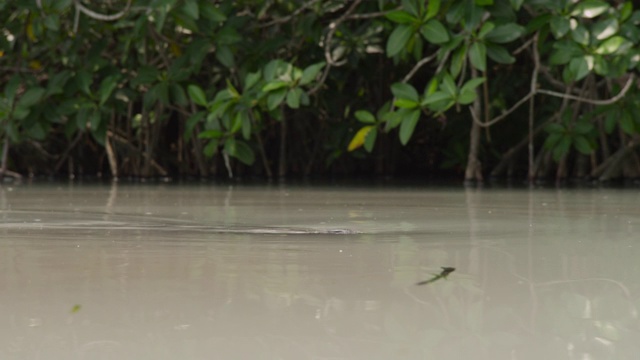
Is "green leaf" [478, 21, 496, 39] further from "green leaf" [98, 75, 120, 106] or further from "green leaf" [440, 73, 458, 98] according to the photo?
"green leaf" [98, 75, 120, 106]

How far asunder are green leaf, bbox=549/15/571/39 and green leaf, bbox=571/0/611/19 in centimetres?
3

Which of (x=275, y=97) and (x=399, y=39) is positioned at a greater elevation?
(x=399, y=39)

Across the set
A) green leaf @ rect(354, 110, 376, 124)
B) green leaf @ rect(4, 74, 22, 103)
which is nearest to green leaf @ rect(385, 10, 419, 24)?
green leaf @ rect(354, 110, 376, 124)

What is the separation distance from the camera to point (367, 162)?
655 cm

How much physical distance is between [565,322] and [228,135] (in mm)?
3577

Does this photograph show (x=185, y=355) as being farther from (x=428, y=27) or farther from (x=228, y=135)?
(x=228, y=135)

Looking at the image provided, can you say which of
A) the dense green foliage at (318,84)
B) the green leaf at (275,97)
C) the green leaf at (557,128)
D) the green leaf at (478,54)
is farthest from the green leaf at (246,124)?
the green leaf at (557,128)

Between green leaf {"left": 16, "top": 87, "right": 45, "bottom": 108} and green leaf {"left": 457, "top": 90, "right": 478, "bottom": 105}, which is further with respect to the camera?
green leaf {"left": 16, "top": 87, "right": 45, "bottom": 108}

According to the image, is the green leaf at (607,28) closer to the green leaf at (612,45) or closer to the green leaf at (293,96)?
the green leaf at (612,45)

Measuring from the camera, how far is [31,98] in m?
4.84

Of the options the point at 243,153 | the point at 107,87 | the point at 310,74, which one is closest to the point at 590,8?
the point at 310,74

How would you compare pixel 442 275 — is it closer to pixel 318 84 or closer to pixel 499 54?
pixel 499 54

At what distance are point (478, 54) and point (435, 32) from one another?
0.15 meters

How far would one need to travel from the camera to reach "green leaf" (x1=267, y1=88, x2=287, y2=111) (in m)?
4.20
